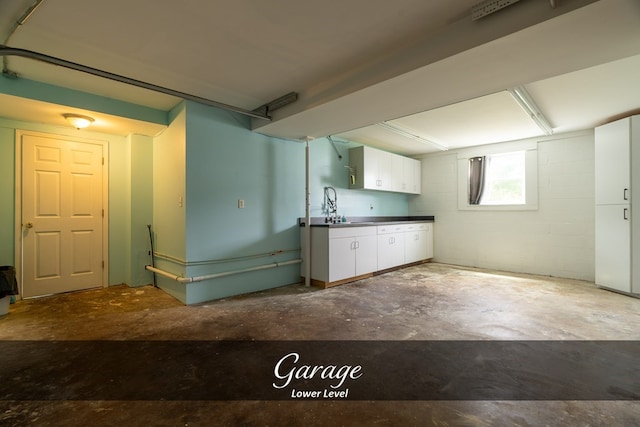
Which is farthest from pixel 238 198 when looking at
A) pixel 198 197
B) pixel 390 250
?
pixel 390 250

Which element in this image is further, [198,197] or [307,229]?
[307,229]

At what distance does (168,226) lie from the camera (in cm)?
377

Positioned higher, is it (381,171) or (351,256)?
(381,171)

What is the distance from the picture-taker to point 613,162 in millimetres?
3840

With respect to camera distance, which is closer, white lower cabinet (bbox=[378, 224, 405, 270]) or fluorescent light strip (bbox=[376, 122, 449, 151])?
fluorescent light strip (bbox=[376, 122, 449, 151])

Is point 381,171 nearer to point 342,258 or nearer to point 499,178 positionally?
point 342,258

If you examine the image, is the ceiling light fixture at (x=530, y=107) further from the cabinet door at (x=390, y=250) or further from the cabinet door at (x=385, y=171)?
the cabinet door at (x=390, y=250)

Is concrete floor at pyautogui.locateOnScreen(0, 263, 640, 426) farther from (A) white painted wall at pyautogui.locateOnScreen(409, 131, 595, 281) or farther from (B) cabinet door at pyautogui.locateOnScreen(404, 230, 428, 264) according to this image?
(B) cabinet door at pyautogui.locateOnScreen(404, 230, 428, 264)

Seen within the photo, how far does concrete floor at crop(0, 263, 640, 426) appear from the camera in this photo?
4.91 ft

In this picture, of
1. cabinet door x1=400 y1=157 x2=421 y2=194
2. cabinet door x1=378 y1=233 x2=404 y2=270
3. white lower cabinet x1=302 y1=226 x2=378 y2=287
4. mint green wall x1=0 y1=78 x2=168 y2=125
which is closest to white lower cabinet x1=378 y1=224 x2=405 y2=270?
cabinet door x1=378 y1=233 x2=404 y2=270

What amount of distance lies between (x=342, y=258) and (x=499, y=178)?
3755 mm

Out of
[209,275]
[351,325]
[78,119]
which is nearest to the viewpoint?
[351,325]

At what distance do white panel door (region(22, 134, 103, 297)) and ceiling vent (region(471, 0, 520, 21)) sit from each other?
4.79 meters

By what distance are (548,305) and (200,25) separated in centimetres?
453
